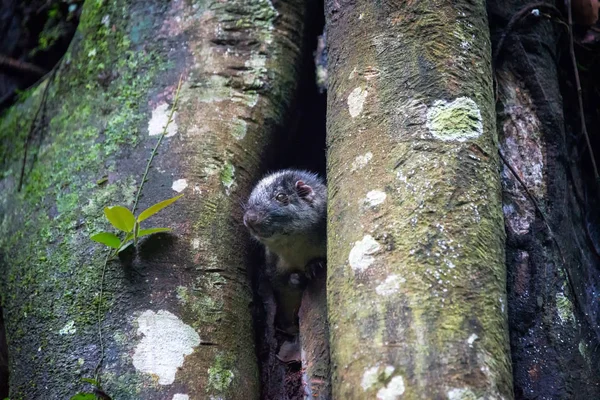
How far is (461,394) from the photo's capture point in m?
2.16

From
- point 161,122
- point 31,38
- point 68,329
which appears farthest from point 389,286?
point 31,38

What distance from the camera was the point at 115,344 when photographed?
321 centimetres

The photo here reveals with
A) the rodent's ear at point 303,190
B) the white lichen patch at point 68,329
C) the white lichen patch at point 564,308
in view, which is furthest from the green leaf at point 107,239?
the white lichen patch at point 564,308

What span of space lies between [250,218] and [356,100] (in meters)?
1.19

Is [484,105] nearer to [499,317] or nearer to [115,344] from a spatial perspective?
[499,317]

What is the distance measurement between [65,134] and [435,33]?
242cm

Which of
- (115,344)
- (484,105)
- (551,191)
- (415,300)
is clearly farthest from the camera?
(551,191)

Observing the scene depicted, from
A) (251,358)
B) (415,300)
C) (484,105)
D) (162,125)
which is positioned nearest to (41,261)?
(162,125)

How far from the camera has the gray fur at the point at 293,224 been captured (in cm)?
450

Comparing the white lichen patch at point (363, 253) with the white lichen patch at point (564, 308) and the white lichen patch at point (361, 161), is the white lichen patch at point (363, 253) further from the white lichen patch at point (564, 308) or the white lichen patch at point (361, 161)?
the white lichen patch at point (564, 308)

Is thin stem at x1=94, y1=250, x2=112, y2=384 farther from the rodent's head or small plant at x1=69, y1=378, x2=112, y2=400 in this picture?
the rodent's head

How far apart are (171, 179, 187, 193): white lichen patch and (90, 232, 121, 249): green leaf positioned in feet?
1.63

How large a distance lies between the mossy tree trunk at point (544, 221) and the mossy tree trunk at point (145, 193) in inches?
55.2

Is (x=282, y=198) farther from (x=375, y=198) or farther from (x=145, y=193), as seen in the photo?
(x=375, y=198)
